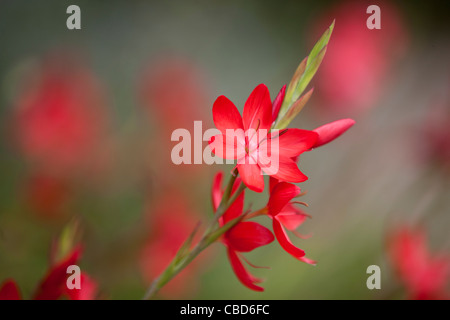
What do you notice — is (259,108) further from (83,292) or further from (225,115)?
(83,292)

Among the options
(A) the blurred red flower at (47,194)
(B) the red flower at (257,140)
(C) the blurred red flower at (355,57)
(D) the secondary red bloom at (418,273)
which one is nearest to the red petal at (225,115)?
(B) the red flower at (257,140)

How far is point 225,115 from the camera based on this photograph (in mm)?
306

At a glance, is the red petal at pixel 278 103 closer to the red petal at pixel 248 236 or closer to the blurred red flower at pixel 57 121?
the red petal at pixel 248 236

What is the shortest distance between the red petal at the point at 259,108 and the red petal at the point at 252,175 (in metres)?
0.04

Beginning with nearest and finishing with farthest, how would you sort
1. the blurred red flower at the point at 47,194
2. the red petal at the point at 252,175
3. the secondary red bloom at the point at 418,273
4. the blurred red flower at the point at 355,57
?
1. the red petal at the point at 252,175
2. the secondary red bloom at the point at 418,273
3. the blurred red flower at the point at 47,194
4. the blurred red flower at the point at 355,57

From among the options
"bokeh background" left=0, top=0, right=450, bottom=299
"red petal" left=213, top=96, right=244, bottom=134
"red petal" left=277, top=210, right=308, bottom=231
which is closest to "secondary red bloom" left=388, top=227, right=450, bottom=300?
"bokeh background" left=0, top=0, right=450, bottom=299

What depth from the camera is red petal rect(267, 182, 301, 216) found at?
29 cm

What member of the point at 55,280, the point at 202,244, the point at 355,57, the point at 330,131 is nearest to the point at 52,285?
the point at 55,280

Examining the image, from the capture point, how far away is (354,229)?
1033mm

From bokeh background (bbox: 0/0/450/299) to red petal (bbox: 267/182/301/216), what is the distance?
0.41 meters

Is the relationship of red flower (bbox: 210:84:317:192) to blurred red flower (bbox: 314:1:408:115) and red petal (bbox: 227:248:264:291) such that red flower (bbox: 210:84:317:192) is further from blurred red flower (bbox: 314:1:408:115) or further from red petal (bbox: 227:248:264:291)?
blurred red flower (bbox: 314:1:408:115)

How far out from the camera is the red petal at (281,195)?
0.29 meters

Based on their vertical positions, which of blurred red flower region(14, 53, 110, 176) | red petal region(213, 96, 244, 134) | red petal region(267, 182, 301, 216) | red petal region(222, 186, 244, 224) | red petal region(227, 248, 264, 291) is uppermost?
blurred red flower region(14, 53, 110, 176)
